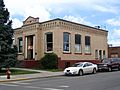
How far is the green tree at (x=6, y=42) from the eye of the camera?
32.8 m

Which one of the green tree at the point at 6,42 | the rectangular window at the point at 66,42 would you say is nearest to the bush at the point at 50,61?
the rectangular window at the point at 66,42

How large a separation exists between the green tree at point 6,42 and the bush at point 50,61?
4.90m

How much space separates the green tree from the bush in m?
4.90

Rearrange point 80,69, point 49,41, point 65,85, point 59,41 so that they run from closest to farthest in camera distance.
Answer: point 65,85 → point 80,69 → point 59,41 → point 49,41

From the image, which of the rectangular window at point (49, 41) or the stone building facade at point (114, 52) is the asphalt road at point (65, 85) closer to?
the rectangular window at point (49, 41)

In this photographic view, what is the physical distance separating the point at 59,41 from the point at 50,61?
3.01 m

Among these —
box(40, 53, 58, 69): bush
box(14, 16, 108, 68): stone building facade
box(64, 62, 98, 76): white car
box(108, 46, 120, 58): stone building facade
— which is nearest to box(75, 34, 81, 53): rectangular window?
box(14, 16, 108, 68): stone building facade

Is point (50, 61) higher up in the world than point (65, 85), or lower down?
higher up

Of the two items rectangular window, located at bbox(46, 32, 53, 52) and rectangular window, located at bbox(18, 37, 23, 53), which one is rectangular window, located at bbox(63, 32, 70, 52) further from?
rectangular window, located at bbox(18, 37, 23, 53)

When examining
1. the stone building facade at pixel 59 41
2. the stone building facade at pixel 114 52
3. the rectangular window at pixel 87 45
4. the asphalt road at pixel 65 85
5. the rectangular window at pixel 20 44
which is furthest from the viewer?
the stone building facade at pixel 114 52

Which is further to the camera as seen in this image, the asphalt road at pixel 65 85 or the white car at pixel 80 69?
the white car at pixel 80 69

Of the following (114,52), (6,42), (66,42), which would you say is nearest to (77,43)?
(66,42)

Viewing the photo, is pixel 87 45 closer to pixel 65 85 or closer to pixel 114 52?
pixel 114 52

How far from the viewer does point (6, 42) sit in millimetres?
33594
